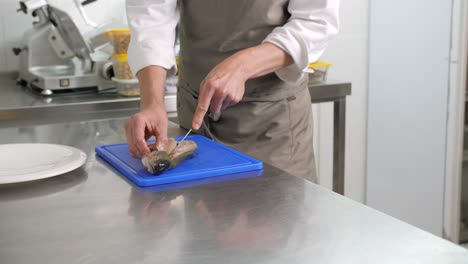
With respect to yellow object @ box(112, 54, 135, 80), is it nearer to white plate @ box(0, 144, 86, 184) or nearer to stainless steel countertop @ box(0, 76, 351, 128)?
stainless steel countertop @ box(0, 76, 351, 128)

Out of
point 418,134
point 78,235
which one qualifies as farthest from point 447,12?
point 78,235

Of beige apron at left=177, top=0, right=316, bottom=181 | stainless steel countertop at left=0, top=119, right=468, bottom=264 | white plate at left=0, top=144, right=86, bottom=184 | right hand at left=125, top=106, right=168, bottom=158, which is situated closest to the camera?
stainless steel countertop at left=0, top=119, right=468, bottom=264

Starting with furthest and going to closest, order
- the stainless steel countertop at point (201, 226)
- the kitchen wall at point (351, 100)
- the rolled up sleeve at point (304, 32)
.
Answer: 1. the kitchen wall at point (351, 100)
2. the rolled up sleeve at point (304, 32)
3. the stainless steel countertop at point (201, 226)

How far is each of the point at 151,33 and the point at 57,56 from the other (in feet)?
2.48

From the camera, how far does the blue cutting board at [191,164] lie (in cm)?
84

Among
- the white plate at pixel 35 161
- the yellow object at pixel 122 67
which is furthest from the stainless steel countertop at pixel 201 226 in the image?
the yellow object at pixel 122 67

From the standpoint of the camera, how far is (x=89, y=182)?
848mm

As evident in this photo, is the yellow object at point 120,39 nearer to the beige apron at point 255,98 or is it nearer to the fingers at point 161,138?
the beige apron at point 255,98

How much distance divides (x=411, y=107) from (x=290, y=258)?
1.98 metres

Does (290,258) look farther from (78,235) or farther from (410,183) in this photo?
(410,183)

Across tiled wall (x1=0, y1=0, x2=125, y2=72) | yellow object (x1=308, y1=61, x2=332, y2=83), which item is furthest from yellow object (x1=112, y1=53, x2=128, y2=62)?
yellow object (x1=308, y1=61, x2=332, y2=83)

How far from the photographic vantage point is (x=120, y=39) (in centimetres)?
175

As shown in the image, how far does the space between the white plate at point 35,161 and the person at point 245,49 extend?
14 centimetres

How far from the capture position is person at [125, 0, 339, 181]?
1072mm
